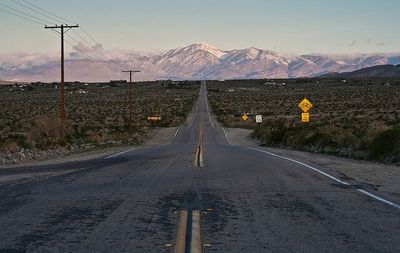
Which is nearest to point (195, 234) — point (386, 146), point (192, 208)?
point (192, 208)

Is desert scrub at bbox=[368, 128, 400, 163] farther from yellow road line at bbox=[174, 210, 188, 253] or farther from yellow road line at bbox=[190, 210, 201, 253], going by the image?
yellow road line at bbox=[174, 210, 188, 253]

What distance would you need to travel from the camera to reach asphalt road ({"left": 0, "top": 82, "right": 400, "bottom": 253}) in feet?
22.5

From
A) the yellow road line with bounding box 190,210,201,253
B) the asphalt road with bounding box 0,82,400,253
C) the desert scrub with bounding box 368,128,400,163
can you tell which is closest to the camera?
the yellow road line with bounding box 190,210,201,253

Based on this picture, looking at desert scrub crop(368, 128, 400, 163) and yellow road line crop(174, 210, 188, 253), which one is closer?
yellow road line crop(174, 210, 188, 253)

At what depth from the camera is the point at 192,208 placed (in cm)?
927

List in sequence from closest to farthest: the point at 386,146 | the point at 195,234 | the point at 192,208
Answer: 1. the point at 195,234
2. the point at 192,208
3. the point at 386,146

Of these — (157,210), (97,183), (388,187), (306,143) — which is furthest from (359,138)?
(157,210)

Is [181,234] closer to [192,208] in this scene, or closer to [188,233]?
[188,233]

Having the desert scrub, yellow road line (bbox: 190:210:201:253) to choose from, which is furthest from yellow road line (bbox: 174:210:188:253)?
the desert scrub

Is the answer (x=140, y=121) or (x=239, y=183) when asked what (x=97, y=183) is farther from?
(x=140, y=121)

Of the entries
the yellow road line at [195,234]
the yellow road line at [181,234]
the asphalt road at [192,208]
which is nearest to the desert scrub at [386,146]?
the asphalt road at [192,208]

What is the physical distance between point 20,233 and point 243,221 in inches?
127

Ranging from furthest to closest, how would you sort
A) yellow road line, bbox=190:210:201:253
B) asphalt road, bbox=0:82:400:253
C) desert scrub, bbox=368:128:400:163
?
desert scrub, bbox=368:128:400:163, asphalt road, bbox=0:82:400:253, yellow road line, bbox=190:210:201:253

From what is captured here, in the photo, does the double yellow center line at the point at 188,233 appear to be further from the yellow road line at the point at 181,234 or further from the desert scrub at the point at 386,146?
the desert scrub at the point at 386,146
